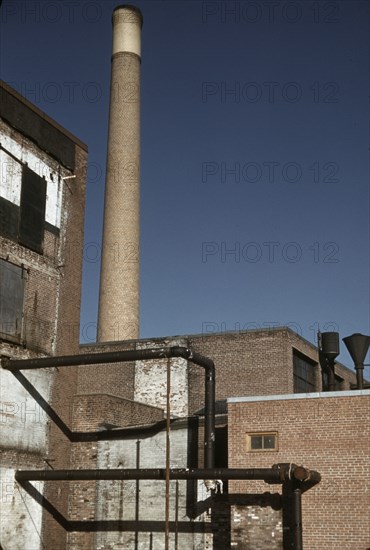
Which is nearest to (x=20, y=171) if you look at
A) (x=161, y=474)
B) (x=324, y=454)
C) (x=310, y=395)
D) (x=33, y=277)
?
(x=33, y=277)

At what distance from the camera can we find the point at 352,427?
670 inches

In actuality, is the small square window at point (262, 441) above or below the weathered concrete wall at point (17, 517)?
above

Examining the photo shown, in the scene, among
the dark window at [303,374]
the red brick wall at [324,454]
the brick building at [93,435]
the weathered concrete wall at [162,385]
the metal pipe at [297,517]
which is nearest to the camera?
the metal pipe at [297,517]

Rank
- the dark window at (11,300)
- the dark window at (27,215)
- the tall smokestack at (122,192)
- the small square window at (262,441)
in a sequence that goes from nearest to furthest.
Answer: the small square window at (262,441) < the dark window at (11,300) < the dark window at (27,215) < the tall smokestack at (122,192)

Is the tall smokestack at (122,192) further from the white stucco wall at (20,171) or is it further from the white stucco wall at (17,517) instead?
the white stucco wall at (17,517)

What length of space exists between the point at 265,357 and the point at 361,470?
31.8 ft

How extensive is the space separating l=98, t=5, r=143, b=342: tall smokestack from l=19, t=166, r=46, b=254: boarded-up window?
8.87 metres

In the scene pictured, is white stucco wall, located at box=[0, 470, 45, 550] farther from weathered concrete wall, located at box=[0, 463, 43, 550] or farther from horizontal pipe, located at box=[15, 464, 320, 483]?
horizontal pipe, located at box=[15, 464, 320, 483]

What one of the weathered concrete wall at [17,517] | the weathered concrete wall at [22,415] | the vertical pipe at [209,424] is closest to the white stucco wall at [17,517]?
the weathered concrete wall at [17,517]

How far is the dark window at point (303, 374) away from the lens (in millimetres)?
27031

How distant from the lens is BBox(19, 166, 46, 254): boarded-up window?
66.4 feet

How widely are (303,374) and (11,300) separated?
12.7m

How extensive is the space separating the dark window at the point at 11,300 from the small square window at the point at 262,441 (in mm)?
6570

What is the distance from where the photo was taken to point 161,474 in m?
17.2
